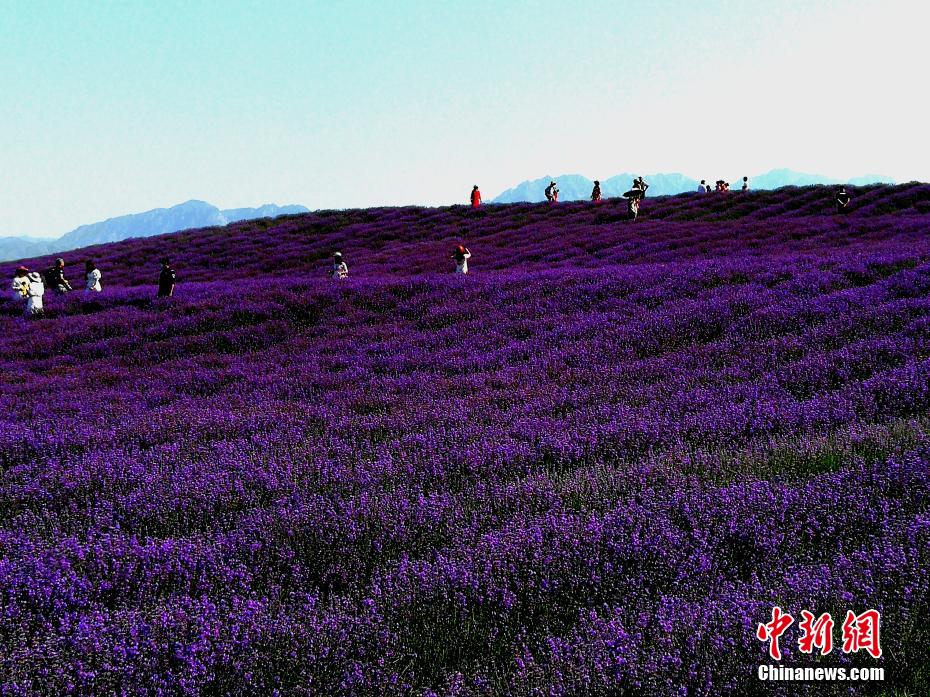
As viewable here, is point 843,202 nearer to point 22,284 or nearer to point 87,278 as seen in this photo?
point 87,278

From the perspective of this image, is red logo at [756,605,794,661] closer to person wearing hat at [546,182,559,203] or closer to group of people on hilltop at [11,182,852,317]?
group of people on hilltop at [11,182,852,317]

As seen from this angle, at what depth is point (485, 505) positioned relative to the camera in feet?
14.4

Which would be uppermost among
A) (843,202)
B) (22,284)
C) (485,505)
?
(843,202)

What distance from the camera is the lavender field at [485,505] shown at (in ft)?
9.12

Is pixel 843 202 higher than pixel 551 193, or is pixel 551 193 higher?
pixel 551 193

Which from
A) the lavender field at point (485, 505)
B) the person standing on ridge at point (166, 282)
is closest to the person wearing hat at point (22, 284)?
the person standing on ridge at point (166, 282)

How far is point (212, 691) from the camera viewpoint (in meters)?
2.76

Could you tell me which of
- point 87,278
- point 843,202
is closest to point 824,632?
point 87,278

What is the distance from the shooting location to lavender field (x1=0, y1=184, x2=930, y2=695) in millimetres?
2781

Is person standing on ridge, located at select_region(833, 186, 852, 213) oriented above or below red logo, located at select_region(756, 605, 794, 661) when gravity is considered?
above

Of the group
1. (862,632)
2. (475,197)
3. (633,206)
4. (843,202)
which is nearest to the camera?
(862,632)

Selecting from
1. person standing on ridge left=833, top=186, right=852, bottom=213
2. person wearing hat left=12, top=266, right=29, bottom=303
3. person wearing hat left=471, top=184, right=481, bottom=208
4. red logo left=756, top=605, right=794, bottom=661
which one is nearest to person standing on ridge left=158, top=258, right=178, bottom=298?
person wearing hat left=12, top=266, right=29, bottom=303

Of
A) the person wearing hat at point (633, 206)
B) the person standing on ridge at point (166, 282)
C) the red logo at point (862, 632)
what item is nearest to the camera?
the red logo at point (862, 632)

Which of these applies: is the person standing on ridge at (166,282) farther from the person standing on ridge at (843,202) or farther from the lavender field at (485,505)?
the person standing on ridge at (843,202)
